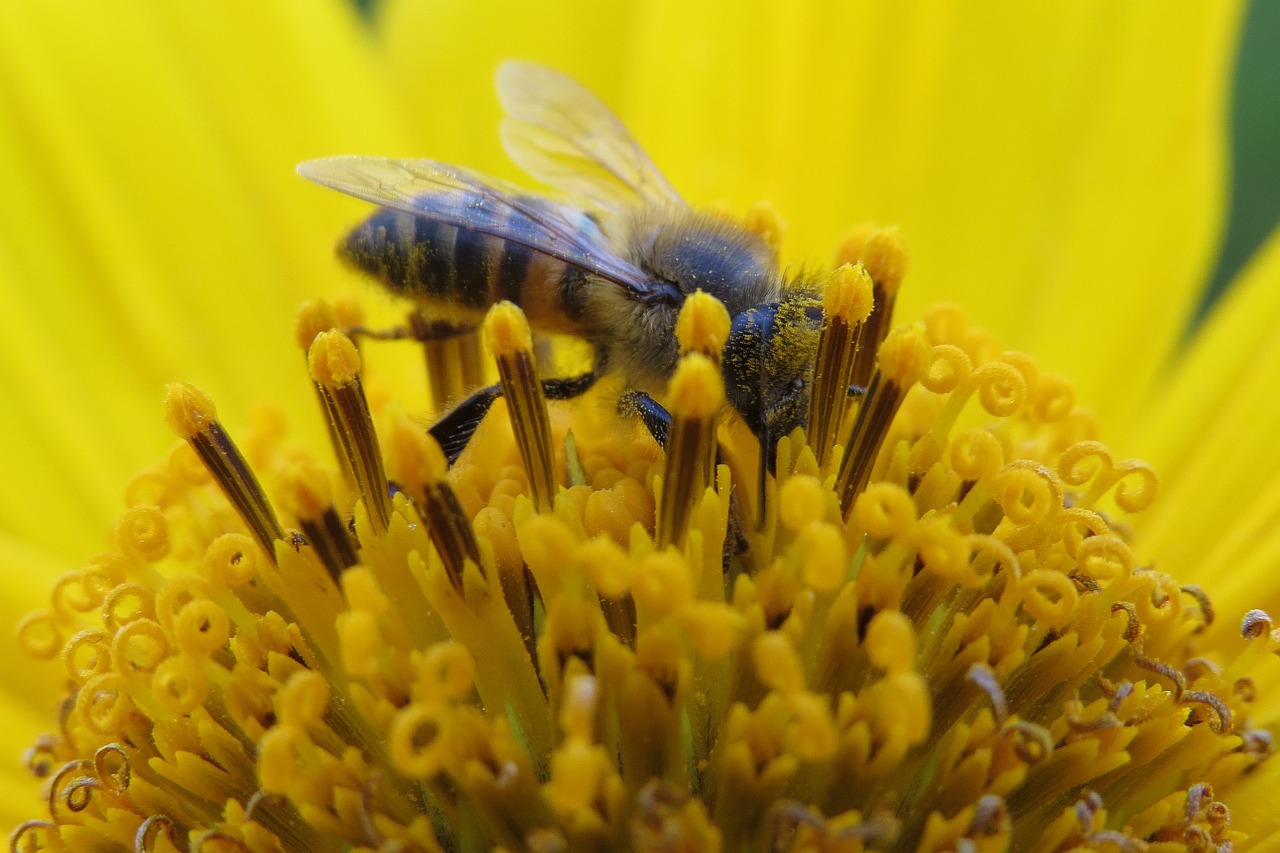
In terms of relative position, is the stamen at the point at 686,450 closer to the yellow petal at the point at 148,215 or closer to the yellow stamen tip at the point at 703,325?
the yellow stamen tip at the point at 703,325

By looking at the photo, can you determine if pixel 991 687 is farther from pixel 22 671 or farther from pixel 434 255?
pixel 22 671

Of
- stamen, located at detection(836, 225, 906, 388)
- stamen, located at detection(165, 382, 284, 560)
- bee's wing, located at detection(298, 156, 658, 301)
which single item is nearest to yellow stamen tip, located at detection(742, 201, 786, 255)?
stamen, located at detection(836, 225, 906, 388)

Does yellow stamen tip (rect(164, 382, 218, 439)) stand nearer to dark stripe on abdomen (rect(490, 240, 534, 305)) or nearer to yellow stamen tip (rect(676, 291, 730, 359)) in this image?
dark stripe on abdomen (rect(490, 240, 534, 305))

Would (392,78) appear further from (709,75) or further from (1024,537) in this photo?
(1024,537)

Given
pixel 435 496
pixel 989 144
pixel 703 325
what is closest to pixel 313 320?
pixel 435 496

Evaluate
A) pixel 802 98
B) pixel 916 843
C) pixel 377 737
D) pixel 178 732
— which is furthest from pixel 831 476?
pixel 802 98

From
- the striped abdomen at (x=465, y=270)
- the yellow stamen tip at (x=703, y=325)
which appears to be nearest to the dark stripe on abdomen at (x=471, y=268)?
the striped abdomen at (x=465, y=270)

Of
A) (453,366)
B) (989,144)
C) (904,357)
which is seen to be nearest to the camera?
(904,357)
